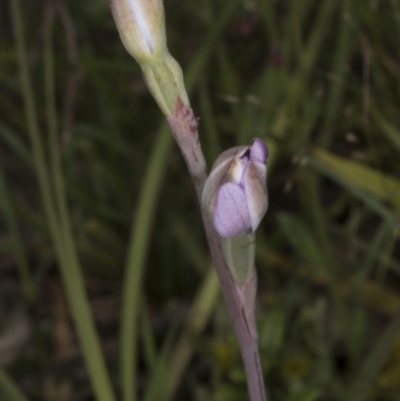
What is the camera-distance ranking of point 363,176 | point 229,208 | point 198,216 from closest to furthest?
point 229,208, point 363,176, point 198,216

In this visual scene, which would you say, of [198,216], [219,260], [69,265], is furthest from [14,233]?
[219,260]

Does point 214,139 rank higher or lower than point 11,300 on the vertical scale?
higher

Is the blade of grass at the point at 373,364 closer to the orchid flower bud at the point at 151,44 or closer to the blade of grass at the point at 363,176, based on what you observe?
the blade of grass at the point at 363,176

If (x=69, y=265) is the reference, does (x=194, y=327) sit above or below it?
below

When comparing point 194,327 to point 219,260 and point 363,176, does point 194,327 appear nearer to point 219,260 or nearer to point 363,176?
point 363,176

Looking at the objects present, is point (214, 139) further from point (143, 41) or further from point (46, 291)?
point (143, 41)

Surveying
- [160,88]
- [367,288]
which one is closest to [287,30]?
[367,288]

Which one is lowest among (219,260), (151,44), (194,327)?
(194,327)
